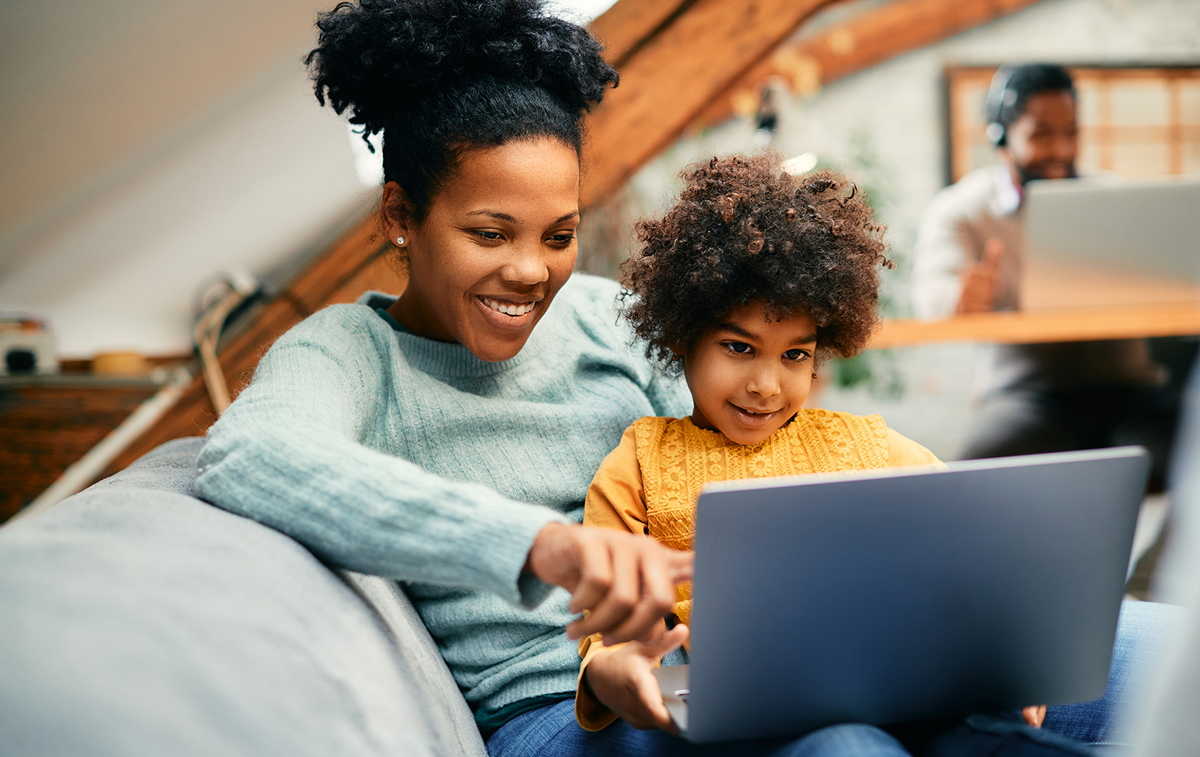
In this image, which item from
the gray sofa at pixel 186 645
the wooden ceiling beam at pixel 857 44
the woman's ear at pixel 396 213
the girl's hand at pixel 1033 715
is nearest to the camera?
the gray sofa at pixel 186 645

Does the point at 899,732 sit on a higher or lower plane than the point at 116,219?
lower

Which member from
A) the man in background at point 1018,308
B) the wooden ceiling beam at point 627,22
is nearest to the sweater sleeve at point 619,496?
the wooden ceiling beam at point 627,22

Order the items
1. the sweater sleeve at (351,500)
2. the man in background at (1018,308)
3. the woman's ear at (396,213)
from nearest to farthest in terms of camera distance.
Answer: the sweater sleeve at (351,500), the woman's ear at (396,213), the man in background at (1018,308)

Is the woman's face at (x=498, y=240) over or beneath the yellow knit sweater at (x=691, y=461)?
over

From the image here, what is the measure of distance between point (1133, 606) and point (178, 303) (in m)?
2.49

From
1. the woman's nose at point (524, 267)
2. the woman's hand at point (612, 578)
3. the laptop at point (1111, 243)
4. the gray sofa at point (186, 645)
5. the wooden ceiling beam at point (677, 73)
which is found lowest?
the gray sofa at point (186, 645)

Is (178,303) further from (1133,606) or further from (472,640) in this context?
(1133,606)

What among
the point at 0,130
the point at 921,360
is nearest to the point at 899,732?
the point at 0,130

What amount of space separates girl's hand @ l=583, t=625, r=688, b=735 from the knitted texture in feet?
0.59

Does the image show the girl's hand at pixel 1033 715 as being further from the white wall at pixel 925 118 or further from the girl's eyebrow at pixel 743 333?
the white wall at pixel 925 118

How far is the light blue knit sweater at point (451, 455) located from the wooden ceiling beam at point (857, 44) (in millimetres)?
3831

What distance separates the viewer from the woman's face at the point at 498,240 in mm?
950

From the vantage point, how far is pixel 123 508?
27.9 inches

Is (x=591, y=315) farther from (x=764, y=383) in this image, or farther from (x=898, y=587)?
(x=898, y=587)
